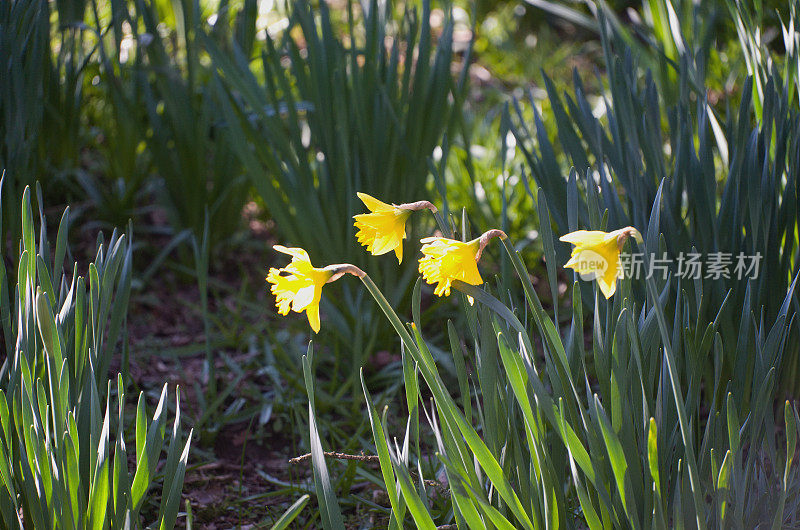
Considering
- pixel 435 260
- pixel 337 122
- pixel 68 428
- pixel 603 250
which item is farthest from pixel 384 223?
pixel 337 122

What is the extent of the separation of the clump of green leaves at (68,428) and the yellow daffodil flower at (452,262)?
15.3 inches

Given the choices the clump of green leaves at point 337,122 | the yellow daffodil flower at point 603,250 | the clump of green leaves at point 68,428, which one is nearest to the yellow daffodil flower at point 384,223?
the yellow daffodil flower at point 603,250

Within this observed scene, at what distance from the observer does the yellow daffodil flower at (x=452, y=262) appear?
2.74ft

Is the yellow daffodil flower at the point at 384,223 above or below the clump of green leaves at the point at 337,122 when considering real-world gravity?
below

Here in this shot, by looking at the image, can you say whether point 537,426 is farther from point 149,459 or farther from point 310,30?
point 310,30

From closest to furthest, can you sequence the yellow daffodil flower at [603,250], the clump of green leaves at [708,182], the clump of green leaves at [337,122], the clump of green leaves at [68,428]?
the yellow daffodil flower at [603,250]
the clump of green leaves at [68,428]
the clump of green leaves at [708,182]
the clump of green leaves at [337,122]

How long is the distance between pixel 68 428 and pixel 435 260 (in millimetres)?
513

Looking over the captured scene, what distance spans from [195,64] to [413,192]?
2.62 ft

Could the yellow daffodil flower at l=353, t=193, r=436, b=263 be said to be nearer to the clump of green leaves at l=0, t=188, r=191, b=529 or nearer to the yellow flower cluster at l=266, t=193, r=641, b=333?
the yellow flower cluster at l=266, t=193, r=641, b=333

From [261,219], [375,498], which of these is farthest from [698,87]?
[261,219]

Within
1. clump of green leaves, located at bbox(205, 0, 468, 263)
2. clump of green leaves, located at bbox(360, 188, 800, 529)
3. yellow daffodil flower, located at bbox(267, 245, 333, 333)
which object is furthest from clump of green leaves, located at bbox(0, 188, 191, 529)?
clump of green leaves, located at bbox(205, 0, 468, 263)

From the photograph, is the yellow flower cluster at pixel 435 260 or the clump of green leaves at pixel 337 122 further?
the clump of green leaves at pixel 337 122

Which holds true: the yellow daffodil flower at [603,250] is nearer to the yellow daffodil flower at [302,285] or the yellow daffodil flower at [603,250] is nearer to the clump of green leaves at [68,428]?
the yellow daffodil flower at [302,285]

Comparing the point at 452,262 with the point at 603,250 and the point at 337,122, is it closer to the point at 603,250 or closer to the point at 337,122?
the point at 603,250
